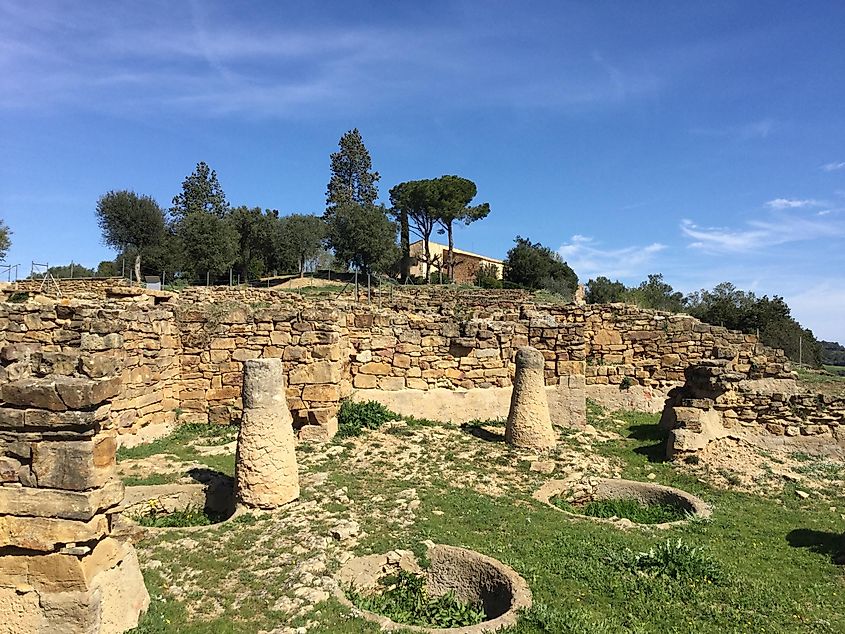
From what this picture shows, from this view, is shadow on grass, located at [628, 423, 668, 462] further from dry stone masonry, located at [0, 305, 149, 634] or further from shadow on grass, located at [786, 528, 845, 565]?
dry stone masonry, located at [0, 305, 149, 634]

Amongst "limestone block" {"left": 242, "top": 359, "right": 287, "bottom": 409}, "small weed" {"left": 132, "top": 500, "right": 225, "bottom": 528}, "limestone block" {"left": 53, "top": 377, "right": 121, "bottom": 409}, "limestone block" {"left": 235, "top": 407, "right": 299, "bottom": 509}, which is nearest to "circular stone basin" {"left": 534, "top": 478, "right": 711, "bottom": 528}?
"limestone block" {"left": 235, "top": 407, "right": 299, "bottom": 509}


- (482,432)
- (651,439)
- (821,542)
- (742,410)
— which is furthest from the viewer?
(651,439)

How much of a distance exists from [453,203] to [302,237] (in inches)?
564

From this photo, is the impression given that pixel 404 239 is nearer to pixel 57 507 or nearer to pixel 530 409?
pixel 530 409

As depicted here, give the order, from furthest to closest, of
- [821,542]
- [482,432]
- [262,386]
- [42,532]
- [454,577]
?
1. [482,432]
2. [262,386]
3. [821,542]
4. [454,577]
5. [42,532]

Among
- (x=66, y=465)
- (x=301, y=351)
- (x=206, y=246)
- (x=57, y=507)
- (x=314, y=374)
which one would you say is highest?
(x=206, y=246)

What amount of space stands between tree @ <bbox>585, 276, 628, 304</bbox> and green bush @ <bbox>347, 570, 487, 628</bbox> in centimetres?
3900

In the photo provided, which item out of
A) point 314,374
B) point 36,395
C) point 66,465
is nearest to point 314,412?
point 314,374

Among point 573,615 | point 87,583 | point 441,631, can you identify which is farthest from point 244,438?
point 573,615

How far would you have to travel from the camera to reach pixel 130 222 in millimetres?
41156

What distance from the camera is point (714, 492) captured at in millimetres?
9211

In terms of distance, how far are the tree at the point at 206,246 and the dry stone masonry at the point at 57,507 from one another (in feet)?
128

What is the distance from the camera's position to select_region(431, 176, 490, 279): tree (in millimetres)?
50188

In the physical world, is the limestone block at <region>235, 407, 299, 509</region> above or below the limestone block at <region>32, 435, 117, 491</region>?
below
